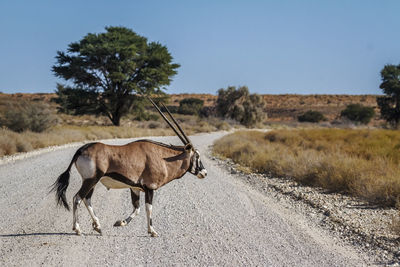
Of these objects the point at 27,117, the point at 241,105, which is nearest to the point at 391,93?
the point at 241,105

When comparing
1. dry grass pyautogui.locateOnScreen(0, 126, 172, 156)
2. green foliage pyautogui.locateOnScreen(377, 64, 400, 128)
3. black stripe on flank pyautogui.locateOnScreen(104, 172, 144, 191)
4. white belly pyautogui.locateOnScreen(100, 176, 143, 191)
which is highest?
green foliage pyautogui.locateOnScreen(377, 64, 400, 128)

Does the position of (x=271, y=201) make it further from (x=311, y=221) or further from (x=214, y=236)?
(x=214, y=236)

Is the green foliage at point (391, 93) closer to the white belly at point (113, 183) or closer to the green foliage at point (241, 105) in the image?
the green foliage at point (241, 105)

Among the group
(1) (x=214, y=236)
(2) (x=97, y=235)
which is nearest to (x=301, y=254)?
(1) (x=214, y=236)

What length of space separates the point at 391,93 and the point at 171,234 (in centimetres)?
4570

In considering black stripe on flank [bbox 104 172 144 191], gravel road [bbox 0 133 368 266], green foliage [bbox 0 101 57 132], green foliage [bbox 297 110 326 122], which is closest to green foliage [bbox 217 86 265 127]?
green foliage [bbox 297 110 326 122]

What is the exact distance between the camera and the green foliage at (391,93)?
44.7 meters

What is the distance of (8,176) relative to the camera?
11.3 m

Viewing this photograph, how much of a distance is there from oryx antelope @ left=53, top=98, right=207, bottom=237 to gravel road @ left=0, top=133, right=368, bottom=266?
49cm

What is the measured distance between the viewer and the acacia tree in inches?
1419

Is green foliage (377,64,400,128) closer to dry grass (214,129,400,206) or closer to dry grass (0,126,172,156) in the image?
dry grass (214,129,400,206)

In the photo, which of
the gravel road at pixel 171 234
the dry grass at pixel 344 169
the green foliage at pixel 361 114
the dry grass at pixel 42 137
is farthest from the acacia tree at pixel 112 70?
the green foliage at pixel 361 114

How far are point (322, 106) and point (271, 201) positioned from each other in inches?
3765

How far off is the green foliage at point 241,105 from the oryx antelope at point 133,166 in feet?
173
